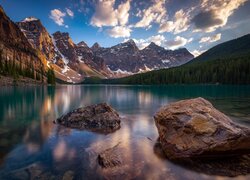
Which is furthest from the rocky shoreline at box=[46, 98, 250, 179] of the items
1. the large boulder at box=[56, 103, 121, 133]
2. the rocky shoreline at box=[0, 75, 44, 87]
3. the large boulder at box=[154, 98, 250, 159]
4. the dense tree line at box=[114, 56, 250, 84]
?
the dense tree line at box=[114, 56, 250, 84]

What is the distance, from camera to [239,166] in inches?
432

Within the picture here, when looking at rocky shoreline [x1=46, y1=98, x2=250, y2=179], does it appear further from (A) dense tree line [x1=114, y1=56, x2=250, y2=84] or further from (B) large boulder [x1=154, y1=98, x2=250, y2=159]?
(A) dense tree line [x1=114, y1=56, x2=250, y2=84]

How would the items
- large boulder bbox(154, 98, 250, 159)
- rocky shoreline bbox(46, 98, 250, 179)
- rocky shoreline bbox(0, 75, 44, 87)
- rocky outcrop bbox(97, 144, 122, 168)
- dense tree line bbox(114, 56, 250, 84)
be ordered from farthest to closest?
dense tree line bbox(114, 56, 250, 84) < rocky shoreline bbox(0, 75, 44, 87) < large boulder bbox(154, 98, 250, 159) < rocky outcrop bbox(97, 144, 122, 168) < rocky shoreline bbox(46, 98, 250, 179)

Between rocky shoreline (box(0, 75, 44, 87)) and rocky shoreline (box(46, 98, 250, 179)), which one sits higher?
rocky shoreline (box(0, 75, 44, 87))

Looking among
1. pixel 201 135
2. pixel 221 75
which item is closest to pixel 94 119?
pixel 201 135

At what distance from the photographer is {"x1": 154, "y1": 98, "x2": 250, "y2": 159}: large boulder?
1173 centimetres

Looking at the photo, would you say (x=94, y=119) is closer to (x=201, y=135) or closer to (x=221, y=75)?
(x=201, y=135)

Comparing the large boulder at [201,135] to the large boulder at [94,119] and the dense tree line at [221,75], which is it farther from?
the dense tree line at [221,75]

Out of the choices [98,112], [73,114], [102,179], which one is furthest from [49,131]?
[102,179]

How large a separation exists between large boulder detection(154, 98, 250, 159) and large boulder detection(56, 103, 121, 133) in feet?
26.1

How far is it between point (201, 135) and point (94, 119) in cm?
1292

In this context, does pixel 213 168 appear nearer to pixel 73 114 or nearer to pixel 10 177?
pixel 10 177

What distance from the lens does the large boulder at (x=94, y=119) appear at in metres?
21.0

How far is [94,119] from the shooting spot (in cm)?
2216
